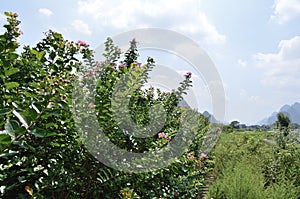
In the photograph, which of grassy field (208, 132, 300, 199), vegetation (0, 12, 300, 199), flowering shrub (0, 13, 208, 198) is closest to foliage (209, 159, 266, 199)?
grassy field (208, 132, 300, 199)

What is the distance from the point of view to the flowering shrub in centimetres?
132

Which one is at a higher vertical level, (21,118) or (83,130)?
(83,130)

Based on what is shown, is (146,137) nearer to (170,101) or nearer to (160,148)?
(160,148)

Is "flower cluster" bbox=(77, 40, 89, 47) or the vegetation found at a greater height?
"flower cluster" bbox=(77, 40, 89, 47)

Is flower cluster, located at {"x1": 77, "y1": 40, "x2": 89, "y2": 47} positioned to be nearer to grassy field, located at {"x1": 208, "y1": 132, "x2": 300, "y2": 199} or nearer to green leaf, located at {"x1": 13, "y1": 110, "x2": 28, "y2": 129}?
green leaf, located at {"x1": 13, "y1": 110, "x2": 28, "y2": 129}

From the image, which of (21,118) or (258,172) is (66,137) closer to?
(21,118)

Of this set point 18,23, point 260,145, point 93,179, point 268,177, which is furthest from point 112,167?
point 260,145

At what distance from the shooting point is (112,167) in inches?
71.5

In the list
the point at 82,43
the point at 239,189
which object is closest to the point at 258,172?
the point at 239,189

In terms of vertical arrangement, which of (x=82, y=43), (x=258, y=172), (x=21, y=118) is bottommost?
(x=21, y=118)

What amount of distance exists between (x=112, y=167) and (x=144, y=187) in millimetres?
370

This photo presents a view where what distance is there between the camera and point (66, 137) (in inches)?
69.3

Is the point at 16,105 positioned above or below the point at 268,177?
below

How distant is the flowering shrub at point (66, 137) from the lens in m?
1.32
